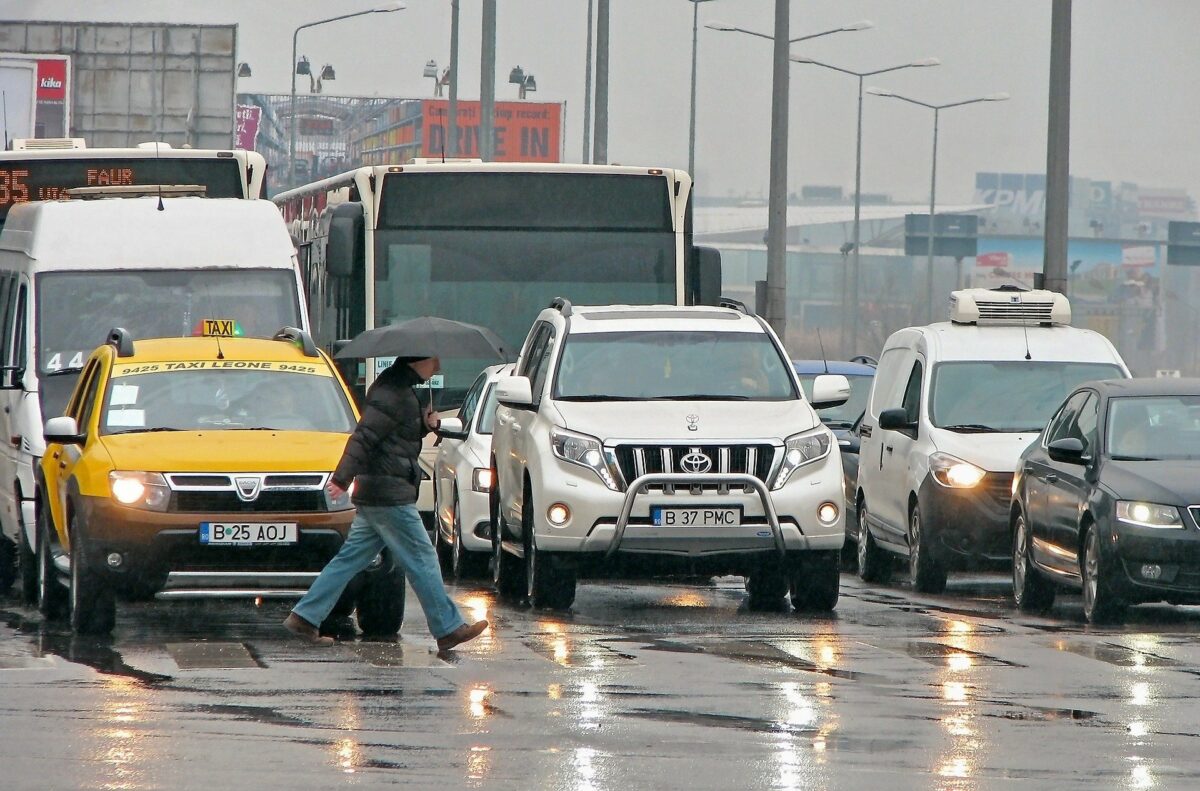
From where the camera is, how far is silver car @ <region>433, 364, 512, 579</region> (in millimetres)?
17922

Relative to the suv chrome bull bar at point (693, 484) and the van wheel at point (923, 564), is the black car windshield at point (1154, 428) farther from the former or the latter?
the van wheel at point (923, 564)

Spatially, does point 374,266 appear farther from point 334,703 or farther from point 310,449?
point 334,703

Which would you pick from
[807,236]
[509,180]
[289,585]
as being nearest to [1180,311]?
[807,236]

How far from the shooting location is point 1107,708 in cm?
1031

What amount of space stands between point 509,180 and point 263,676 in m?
9.40

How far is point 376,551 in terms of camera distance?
12.7 metres

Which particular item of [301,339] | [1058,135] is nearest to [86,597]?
[301,339]

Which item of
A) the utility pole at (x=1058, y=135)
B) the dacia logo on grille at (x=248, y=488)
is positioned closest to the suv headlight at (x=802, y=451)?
the dacia logo on grille at (x=248, y=488)

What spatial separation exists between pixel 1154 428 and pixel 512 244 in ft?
20.1

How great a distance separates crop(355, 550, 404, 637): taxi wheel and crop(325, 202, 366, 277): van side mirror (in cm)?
607

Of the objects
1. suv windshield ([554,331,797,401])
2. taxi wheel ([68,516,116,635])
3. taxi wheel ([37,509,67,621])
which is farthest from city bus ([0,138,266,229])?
taxi wheel ([68,516,116,635])

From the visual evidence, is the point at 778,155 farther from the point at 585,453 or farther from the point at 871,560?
the point at 585,453

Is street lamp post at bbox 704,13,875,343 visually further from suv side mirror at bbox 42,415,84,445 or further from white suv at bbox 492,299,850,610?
suv side mirror at bbox 42,415,84,445

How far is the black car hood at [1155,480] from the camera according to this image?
1434 centimetres
